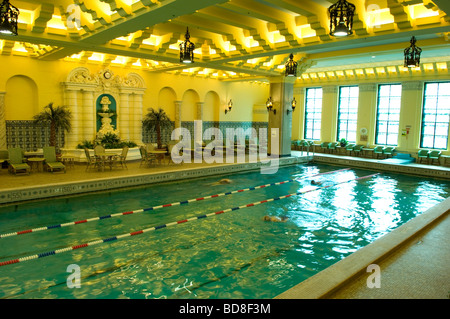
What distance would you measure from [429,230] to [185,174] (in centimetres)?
840

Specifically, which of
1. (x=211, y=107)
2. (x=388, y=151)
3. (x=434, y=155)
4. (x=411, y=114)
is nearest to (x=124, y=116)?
(x=211, y=107)

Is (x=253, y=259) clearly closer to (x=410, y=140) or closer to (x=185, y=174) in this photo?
(x=185, y=174)

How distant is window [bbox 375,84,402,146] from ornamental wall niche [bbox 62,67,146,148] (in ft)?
41.6

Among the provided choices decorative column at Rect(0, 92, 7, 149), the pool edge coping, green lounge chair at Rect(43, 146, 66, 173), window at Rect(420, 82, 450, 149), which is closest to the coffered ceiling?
decorative column at Rect(0, 92, 7, 149)

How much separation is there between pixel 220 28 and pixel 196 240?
6.99 m

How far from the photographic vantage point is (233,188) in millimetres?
11562

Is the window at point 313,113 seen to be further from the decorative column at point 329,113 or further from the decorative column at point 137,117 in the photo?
the decorative column at point 137,117

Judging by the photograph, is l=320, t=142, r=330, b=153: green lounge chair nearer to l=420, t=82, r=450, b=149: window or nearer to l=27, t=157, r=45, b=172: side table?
l=420, t=82, r=450, b=149: window

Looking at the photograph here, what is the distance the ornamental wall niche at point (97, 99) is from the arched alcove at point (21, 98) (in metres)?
1.20

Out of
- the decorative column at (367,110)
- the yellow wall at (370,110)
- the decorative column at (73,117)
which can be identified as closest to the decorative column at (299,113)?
the yellow wall at (370,110)

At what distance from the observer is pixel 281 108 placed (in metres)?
16.7

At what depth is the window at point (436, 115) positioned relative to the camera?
16656 mm
